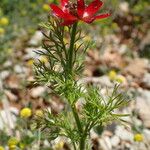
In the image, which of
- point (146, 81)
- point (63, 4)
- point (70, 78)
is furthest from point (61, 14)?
point (146, 81)

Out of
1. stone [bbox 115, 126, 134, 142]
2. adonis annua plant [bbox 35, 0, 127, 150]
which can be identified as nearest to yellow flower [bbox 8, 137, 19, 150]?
adonis annua plant [bbox 35, 0, 127, 150]

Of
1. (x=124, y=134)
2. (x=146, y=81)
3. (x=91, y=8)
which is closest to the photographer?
(x=91, y=8)

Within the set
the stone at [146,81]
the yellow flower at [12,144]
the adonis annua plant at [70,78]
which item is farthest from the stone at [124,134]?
the adonis annua plant at [70,78]

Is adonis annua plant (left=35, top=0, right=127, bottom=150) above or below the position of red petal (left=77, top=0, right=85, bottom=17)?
below

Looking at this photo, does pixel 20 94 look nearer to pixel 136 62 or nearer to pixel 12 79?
pixel 12 79

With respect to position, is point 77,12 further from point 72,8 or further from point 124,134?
point 124,134

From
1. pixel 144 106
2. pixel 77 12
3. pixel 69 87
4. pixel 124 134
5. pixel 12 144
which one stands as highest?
pixel 77 12

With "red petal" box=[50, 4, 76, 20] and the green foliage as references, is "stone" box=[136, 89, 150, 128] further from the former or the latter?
"red petal" box=[50, 4, 76, 20]
